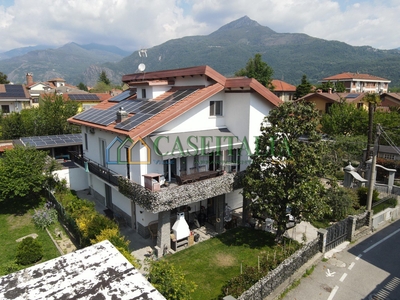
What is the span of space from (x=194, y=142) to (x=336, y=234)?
10.2 metres

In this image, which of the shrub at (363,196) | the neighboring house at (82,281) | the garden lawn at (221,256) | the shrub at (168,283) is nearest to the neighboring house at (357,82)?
the shrub at (363,196)

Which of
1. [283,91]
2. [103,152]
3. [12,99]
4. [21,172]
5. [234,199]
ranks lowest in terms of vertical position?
[234,199]

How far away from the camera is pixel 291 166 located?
16.0 meters

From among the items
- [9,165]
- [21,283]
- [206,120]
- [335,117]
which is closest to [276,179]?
[206,120]

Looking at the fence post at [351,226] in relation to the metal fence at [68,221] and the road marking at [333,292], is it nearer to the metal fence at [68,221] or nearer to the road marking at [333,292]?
the road marking at [333,292]

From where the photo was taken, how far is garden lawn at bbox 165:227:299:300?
1473 cm

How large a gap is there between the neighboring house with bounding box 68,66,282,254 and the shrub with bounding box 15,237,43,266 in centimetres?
564

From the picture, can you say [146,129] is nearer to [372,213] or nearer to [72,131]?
[372,213]

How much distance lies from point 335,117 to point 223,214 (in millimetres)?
29795

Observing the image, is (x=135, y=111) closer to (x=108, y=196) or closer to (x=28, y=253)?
(x=108, y=196)

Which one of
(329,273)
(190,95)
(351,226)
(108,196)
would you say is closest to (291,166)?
(329,273)

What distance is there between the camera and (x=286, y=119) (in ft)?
53.5

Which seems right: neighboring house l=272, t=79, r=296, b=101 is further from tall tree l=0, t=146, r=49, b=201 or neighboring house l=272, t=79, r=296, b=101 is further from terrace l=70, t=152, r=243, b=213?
tall tree l=0, t=146, r=49, b=201

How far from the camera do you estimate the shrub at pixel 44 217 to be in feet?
69.7
